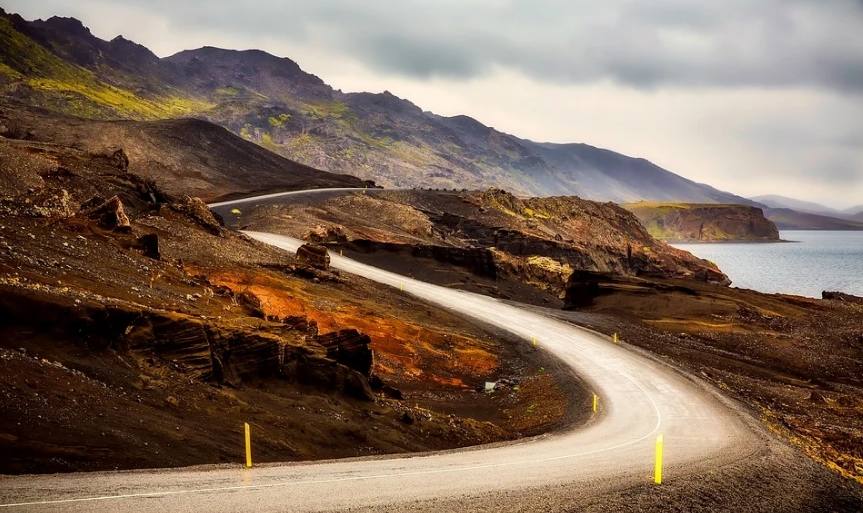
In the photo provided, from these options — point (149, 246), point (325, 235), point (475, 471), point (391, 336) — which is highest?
point (325, 235)

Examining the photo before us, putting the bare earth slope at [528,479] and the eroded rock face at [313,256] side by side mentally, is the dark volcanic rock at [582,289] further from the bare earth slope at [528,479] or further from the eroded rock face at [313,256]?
the bare earth slope at [528,479]

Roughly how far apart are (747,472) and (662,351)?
1844cm

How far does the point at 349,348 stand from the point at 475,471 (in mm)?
8170

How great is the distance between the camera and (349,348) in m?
21.3

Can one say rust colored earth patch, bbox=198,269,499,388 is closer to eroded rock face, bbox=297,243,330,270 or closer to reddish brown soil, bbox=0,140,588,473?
reddish brown soil, bbox=0,140,588,473

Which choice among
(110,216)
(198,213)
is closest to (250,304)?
(110,216)

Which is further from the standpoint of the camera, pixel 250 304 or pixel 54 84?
pixel 54 84

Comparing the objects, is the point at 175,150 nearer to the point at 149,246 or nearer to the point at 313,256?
the point at 313,256

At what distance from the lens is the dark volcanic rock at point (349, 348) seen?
21.0 meters

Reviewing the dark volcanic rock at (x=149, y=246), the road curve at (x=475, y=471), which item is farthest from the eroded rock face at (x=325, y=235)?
the road curve at (x=475, y=471)

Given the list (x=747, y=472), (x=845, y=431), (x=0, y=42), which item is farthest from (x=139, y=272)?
(x=0, y=42)

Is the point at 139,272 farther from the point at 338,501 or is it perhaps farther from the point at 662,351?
the point at 662,351

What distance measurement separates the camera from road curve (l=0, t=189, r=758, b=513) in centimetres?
1046

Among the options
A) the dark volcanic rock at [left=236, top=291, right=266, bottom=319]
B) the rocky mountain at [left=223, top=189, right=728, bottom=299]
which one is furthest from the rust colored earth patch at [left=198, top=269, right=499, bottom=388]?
the rocky mountain at [left=223, top=189, right=728, bottom=299]
